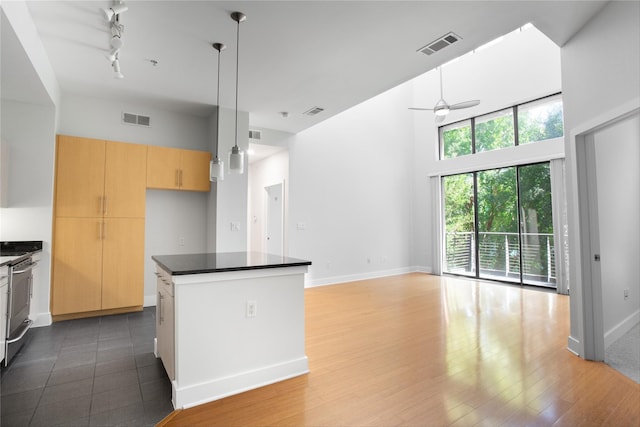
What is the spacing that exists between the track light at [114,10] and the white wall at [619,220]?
165 inches

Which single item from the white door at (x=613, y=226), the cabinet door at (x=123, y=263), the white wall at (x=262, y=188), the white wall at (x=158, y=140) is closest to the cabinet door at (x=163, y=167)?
the white wall at (x=158, y=140)

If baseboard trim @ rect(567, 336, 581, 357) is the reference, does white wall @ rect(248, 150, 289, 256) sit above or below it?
above

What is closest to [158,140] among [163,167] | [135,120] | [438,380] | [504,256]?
[135,120]

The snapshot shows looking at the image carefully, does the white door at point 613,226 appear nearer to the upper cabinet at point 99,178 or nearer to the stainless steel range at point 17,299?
the stainless steel range at point 17,299

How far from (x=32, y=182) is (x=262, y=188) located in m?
3.96

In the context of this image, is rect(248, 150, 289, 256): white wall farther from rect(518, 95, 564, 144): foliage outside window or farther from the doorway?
rect(518, 95, 564, 144): foliage outside window

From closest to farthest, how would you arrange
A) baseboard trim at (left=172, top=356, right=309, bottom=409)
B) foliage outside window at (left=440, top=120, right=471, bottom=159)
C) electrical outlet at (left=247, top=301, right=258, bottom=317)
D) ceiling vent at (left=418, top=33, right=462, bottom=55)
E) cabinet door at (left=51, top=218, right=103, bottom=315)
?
baseboard trim at (left=172, top=356, right=309, bottom=409) < electrical outlet at (left=247, top=301, right=258, bottom=317) < ceiling vent at (left=418, top=33, right=462, bottom=55) < cabinet door at (left=51, top=218, right=103, bottom=315) < foliage outside window at (left=440, top=120, right=471, bottom=159)

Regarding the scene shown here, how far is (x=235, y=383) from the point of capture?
2334 mm

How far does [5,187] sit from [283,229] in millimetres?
3893

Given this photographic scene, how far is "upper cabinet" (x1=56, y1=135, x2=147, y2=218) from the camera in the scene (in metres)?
3.99

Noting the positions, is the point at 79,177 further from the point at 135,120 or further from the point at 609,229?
the point at 609,229

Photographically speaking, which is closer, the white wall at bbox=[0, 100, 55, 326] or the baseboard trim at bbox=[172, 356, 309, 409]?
the baseboard trim at bbox=[172, 356, 309, 409]

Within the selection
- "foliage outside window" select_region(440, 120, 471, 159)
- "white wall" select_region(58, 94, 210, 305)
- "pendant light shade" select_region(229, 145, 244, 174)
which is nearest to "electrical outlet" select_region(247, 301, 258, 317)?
"pendant light shade" select_region(229, 145, 244, 174)

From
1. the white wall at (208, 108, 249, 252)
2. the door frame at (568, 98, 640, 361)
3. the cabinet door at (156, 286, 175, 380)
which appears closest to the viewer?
the cabinet door at (156, 286, 175, 380)
